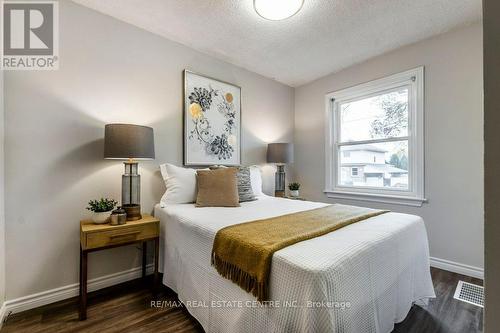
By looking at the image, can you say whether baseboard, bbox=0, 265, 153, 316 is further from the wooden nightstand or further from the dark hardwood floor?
the wooden nightstand

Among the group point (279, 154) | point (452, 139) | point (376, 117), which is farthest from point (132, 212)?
point (452, 139)

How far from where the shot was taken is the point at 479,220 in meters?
2.22

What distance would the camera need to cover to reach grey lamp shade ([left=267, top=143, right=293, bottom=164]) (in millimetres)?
3286

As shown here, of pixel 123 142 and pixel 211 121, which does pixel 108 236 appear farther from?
pixel 211 121

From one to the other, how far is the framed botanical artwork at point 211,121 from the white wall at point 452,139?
6.42 ft

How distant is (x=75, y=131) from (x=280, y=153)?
7.54 ft

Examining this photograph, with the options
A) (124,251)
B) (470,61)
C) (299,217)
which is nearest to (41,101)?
(124,251)

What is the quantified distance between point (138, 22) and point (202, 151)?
4.57 ft

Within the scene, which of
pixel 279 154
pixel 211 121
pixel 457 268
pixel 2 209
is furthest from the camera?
pixel 279 154

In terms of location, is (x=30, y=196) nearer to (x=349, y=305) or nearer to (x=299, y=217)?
(x=299, y=217)

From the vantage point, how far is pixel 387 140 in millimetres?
2916
